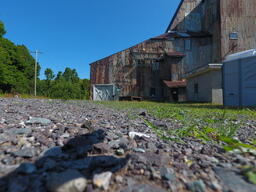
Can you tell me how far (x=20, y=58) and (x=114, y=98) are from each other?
15928mm

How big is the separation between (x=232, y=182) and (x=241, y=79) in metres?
7.32

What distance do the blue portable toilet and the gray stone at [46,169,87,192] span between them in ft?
25.2

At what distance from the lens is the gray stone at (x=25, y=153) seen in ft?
2.94

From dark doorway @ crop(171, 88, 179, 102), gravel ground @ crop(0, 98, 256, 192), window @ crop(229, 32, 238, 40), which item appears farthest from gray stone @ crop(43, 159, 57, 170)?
window @ crop(229, 32, 238, 40)

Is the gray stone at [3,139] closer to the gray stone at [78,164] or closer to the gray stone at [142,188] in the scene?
the gray stone at [78,164]

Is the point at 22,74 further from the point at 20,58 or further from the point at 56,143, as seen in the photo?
the point at 56,143

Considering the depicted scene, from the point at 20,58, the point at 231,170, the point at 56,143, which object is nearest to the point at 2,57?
the point at 20,58

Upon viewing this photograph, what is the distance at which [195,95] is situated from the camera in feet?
36.8

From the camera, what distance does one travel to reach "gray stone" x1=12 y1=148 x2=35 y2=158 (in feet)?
2.94

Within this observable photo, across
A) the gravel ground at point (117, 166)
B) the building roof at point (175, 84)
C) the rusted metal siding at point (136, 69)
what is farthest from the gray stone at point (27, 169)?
the rusted metal siding at point (136, 69)

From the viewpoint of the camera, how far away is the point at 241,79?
6.14 m

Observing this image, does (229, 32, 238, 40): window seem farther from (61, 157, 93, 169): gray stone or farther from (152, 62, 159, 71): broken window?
(61, 157, 93, 169): gray stone

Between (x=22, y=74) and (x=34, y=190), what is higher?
(x=22, y=74)

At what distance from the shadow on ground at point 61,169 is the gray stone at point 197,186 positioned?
372 mm
